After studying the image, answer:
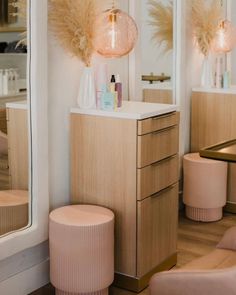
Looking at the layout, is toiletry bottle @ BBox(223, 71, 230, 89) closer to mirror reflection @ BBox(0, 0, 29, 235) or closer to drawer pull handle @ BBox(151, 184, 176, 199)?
drawer pull handle @ BBox(151, 184, 176, 199)

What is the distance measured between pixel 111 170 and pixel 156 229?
0.43m

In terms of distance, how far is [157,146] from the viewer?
2955 mm

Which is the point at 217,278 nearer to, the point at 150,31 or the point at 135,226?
the point at 135,226

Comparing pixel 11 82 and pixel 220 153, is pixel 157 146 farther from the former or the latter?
pixel 11 82

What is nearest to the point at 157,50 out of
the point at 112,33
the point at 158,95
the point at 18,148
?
the point at 158,95

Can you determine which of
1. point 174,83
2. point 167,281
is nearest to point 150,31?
point 174,83

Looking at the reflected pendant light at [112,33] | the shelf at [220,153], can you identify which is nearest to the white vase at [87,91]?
the reflected pendant light at [112,33]

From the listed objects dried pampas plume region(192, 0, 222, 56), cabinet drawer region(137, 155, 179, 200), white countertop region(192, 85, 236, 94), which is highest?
dried pampas plume region(192, 0, 222, 56)

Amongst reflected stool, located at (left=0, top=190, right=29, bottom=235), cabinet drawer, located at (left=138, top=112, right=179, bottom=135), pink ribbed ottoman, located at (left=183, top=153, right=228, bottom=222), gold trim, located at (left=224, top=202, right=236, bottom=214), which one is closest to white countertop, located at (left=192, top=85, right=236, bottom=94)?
pink ribbed ottoman, located at (left=183, top=153, right=228, bottom=222)

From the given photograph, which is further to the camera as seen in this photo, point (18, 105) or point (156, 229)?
point (156, 229)

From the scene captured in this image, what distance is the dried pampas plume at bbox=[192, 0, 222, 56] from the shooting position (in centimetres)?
430

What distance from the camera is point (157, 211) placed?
3.04m

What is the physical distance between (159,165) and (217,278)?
134 centimetres

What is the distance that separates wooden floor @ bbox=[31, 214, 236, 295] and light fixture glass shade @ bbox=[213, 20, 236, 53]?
134 cm
